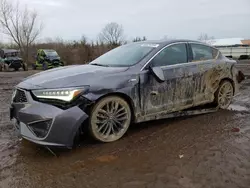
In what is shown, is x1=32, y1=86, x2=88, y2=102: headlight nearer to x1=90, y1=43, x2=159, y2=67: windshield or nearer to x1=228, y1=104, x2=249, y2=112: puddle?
x1=90, y1=43, x2=159, y2=67: windshield

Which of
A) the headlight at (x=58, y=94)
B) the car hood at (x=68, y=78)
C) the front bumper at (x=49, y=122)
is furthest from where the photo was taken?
the car hood at (x=68, y=78)

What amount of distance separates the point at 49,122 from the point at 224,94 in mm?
3832

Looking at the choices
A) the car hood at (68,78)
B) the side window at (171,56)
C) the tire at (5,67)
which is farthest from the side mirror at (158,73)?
the tire at (5,67)

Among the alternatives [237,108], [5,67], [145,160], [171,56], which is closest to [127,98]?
[145,160]

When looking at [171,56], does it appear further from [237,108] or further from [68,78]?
[237,108]

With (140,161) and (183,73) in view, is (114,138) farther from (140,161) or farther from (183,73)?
(183,73)

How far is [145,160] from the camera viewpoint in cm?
326

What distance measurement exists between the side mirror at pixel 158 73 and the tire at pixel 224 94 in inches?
67.5

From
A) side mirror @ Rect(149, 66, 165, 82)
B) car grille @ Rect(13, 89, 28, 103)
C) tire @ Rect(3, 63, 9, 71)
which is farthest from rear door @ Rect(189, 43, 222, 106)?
tire @ Rect(3, 63, 9, 71)

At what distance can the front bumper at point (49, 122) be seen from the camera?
10.4ft

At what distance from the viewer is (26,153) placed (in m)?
3.55

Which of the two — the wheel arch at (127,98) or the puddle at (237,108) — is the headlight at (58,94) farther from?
the puddle at (237,108)

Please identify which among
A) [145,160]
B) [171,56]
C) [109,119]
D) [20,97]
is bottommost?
[145,160]

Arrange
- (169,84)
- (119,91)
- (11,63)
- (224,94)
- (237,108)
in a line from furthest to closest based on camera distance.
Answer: (11,63)
(237,108)
(224,94)
(169,84)
(119,91)
